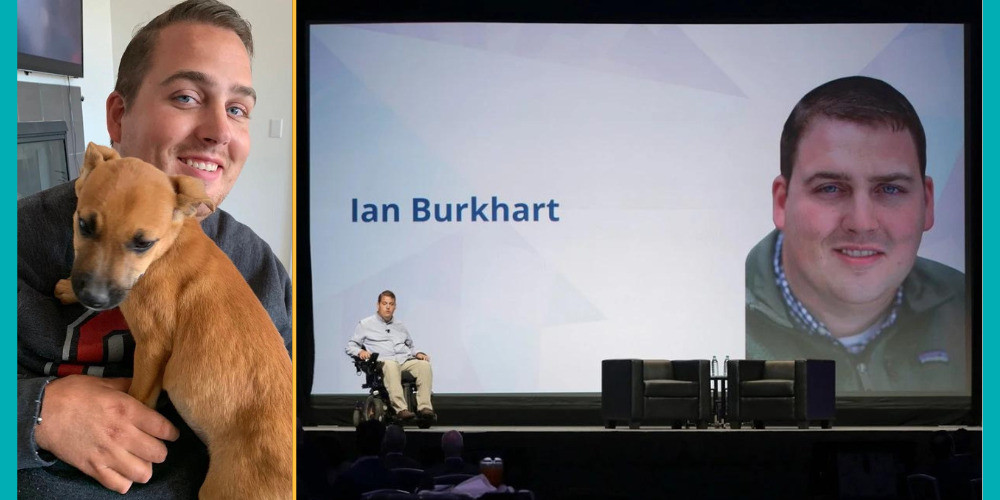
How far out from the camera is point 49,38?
125 inches

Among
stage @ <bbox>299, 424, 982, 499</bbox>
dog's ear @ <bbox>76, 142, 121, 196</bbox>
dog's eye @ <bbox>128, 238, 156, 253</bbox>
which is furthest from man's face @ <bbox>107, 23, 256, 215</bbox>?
stage @ <bbox>299, 424, 982, 499</bbox>

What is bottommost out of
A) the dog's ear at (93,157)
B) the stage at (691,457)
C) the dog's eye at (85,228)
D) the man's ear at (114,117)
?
the stage at (691,457)

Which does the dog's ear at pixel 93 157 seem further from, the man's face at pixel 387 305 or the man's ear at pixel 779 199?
the man's ear at pixel 779 199

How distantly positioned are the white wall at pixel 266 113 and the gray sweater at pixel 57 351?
47 cm

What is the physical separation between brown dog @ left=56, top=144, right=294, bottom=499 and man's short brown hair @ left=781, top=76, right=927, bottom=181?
181 centimetres

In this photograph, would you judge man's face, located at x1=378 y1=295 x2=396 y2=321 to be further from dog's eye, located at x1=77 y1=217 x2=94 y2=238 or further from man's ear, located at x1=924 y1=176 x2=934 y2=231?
man's ear, located at x1=924 y1=176 x2=934 y2=231

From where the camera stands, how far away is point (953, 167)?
3.81 m

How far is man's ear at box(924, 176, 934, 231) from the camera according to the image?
3811 mm

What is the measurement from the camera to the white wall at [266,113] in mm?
3205

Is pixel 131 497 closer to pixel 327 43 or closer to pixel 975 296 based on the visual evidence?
pixel 327 43

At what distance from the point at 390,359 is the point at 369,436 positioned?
0.86ft

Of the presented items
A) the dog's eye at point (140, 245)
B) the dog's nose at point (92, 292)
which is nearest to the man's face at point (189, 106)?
the dog's eye at point (140, 245)

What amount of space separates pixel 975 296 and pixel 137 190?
2707 millimetres

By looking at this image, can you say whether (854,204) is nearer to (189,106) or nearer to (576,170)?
(576,170)
